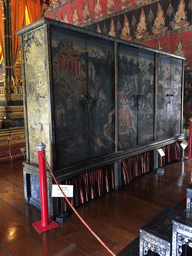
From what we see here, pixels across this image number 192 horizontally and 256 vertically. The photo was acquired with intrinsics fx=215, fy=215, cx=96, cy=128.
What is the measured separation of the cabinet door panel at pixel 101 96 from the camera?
3.24 m

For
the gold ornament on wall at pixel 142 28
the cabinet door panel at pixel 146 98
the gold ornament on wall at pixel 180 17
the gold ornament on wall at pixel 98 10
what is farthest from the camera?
the gold ornament on wall at pixel 98 10

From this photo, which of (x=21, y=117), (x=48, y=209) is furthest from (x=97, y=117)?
(x=21, y=117)

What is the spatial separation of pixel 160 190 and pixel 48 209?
6.44 ft

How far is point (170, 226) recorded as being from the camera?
6.12 ft

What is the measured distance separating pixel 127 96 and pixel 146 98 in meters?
0.66

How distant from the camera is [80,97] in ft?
10.1

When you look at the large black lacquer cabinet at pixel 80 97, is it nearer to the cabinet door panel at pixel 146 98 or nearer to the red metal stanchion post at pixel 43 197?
the cabinet door panel at pixel 146 98

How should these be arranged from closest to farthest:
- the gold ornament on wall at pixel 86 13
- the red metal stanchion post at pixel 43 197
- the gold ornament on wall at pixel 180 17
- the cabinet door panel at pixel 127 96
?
the red metal stanchion post at pixel 43 197
the cabinet door panel at pixel 127 96
the gold ornament on wall at pixel 180 17
the gold ornament on wall at pixel 86 13

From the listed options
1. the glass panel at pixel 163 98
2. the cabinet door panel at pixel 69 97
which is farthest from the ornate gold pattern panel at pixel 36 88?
the glass panel at pixel 163 98

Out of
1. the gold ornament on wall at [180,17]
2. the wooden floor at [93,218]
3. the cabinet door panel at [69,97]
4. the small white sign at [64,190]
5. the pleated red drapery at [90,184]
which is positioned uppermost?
the gold ornament on wall at [180,17]

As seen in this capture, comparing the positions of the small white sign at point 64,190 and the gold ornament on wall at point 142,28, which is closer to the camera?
the small white sign at point 64,190

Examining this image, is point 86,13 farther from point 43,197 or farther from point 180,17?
point 43,197

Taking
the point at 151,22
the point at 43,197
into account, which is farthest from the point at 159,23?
the point at 43,197

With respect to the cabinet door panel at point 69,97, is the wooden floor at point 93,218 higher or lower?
lower
